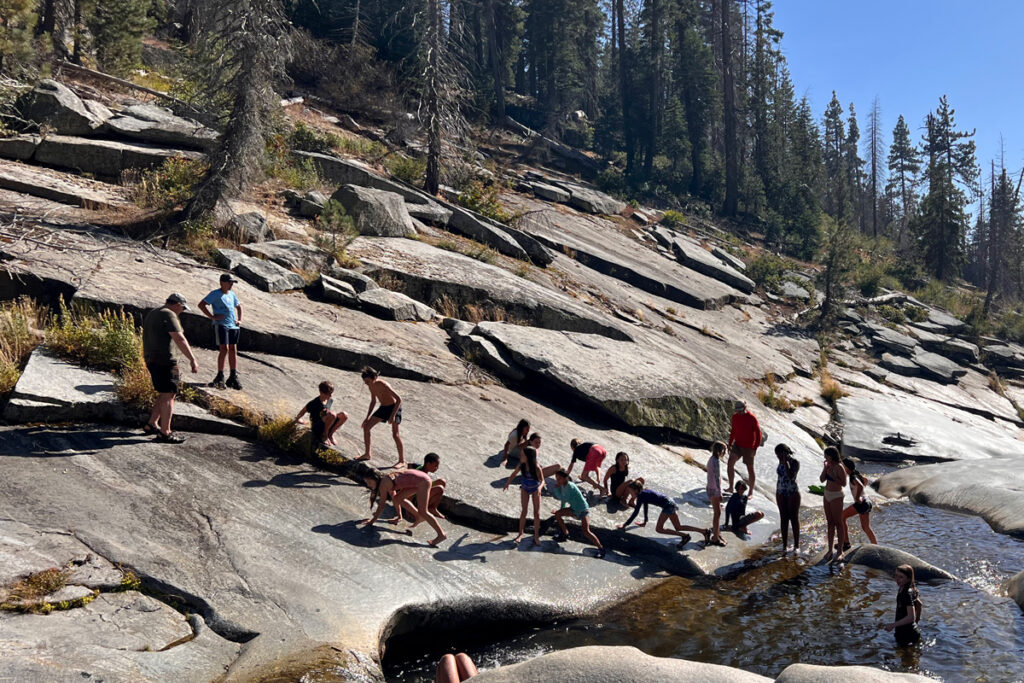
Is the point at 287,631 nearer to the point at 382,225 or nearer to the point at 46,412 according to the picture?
the point at 46,412

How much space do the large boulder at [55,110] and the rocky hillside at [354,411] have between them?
0.22 feet

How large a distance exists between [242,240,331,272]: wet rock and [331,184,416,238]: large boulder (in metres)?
2.77

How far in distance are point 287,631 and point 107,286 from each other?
7.90 meters

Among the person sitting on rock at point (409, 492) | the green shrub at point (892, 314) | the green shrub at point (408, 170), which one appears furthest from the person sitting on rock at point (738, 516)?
the green shrub at point (892, 314)

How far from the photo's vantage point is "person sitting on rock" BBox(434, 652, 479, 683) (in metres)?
5.95

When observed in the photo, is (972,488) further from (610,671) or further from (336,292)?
(336,292)

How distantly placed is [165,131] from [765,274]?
2626 cm

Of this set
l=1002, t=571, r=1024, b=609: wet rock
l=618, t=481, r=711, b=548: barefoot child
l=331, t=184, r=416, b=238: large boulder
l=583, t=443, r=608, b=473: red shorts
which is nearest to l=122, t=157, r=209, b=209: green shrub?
l=331, t=184, r=416, b=238: large boulder

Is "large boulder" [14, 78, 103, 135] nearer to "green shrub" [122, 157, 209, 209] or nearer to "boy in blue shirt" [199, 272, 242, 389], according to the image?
"green shrub" [122, 157, 209, 209]

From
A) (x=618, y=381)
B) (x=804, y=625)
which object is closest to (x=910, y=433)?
(x=618, y=381)

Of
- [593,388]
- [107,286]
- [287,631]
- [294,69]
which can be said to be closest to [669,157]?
[294,69]

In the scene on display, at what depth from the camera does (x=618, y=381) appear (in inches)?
595

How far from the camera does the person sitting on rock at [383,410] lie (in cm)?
1045

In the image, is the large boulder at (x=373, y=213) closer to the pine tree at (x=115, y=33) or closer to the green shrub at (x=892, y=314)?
the pine tree at (x=115, y=33)
